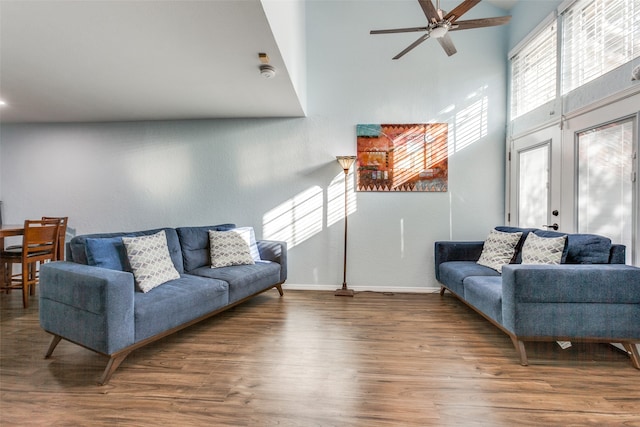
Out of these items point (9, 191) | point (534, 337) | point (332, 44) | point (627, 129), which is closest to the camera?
point (534, 337)

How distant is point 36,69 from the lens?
262 cm

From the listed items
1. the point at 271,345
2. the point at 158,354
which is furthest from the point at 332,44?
the point at 158,354

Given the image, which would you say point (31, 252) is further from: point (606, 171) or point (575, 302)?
point (606, 171)

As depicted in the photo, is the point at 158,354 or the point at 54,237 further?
the point at 54,237

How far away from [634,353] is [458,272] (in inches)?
52.1

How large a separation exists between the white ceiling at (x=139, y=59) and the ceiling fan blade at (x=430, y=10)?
1.14 metres

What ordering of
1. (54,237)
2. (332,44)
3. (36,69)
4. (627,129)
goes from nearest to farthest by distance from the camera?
(627,129)
(36,69)
(54,237)
(332,44)

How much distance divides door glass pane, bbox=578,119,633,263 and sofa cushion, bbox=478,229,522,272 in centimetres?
55

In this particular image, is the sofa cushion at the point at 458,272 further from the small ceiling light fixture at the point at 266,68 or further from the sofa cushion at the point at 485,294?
the small ceiling light fixture at the point at 266,68

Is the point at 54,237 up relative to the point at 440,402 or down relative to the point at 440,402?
up

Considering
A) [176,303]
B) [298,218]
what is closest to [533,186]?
[298,218]

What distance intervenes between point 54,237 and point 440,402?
14.7 ft

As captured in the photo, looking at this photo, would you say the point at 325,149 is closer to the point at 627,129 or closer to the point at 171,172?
the point at 171,172

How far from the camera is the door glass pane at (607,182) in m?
2.30
